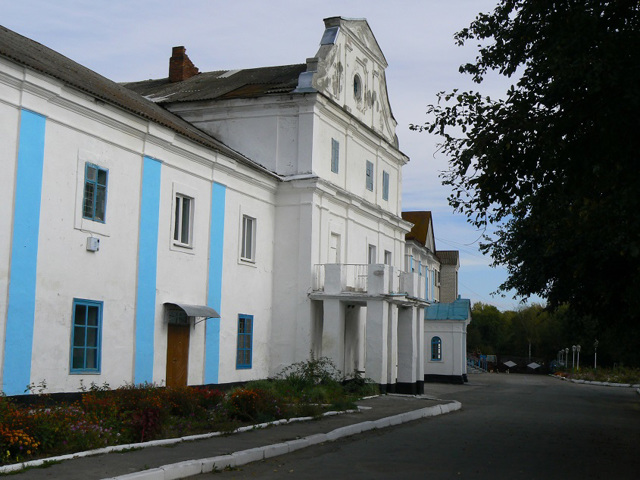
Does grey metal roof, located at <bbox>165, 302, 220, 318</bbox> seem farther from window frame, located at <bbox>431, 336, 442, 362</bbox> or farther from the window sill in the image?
window frame, located at <bbox>431, 336, 442, 362</bbox>

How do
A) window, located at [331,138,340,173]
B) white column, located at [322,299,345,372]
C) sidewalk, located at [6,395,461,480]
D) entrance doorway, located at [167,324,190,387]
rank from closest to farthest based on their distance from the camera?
1. sidewalk, located at [6,395,461,480]
2. entrance doorway, located at [167,324,190,387]
3. white column, located at [322,299,345,372]
4. window, located at [331,138,340,173]

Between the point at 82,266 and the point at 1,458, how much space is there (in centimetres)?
769

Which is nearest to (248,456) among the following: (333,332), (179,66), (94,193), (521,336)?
(94,193)

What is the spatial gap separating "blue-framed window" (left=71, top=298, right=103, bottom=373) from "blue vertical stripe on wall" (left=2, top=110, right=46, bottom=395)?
1.38 metres

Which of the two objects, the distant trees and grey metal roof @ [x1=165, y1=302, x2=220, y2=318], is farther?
the distant trees

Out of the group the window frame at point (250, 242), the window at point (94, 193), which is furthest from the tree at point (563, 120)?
the window frame at point (250, 242)

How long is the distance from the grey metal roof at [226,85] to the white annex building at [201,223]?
0.13 m

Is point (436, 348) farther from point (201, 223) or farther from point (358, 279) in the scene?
point (201, 223)

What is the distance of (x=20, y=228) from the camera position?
15.2 meters

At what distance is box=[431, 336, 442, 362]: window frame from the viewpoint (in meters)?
43.4

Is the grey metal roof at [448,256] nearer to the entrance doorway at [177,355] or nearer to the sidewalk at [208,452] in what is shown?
the entrance doorway at [177,355]

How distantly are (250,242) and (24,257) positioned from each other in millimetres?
10004

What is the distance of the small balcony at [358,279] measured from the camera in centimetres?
2548

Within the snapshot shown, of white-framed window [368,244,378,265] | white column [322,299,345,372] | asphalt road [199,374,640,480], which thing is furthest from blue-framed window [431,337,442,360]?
asphalt road [199,374,640,480]
